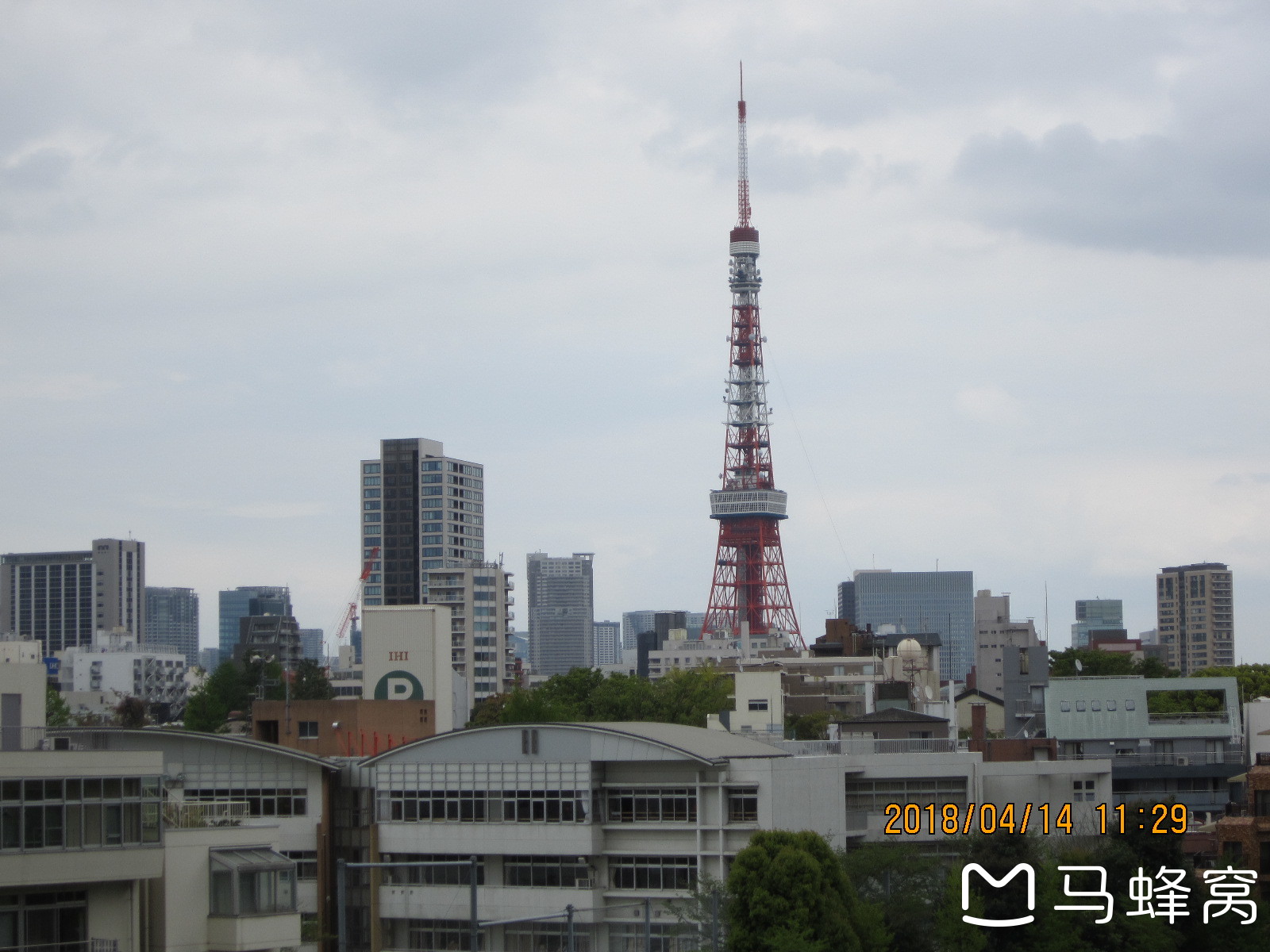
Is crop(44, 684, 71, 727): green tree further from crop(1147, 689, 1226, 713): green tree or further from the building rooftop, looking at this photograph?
crop(1147, 689, 1226, 713): green tree

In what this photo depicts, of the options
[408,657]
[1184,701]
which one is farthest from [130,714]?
[1184,701]

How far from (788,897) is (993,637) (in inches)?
5113

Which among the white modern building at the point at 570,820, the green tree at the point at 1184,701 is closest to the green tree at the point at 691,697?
the green tree at the point at 1184,701

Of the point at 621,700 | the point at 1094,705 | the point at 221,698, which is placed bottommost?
the point at 1094,705

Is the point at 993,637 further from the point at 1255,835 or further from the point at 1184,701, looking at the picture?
the point at 1255,835

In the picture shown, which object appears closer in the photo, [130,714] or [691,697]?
[691,697]

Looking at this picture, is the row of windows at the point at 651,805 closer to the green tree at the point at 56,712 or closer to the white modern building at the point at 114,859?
the white modern building at the point at 114,859

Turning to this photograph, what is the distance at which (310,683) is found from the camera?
14412 cm

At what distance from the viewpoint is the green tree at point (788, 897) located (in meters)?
39.2

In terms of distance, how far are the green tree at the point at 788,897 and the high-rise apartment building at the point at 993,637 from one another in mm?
105638

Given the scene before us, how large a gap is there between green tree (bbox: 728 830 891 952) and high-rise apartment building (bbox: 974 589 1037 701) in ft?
347

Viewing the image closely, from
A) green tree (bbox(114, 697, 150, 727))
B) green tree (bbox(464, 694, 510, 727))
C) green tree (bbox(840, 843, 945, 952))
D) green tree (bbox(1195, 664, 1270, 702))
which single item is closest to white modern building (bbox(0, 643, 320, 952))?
green tree (bbox(840, 843, 945, 952))

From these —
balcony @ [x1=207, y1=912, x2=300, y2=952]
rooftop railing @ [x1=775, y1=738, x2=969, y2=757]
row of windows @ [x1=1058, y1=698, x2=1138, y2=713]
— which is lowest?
balcony @ [x1=207, y1=912, x2=300, y2=952]

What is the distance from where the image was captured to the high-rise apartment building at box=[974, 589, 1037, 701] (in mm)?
155500
